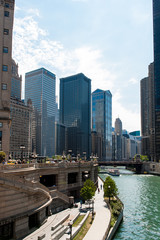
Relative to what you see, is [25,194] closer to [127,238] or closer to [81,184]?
[127,238]

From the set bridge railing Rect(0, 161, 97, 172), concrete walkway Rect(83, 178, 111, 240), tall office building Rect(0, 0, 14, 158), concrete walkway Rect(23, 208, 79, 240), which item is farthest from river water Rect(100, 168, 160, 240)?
tall office building Rect(0, 0, 14, 158)

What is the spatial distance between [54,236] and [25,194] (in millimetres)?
5650

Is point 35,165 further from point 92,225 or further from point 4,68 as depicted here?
point 4,68

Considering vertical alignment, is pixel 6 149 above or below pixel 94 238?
above

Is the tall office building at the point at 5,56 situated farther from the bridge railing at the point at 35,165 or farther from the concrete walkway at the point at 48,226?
the concrete walkway at the point at 48,226

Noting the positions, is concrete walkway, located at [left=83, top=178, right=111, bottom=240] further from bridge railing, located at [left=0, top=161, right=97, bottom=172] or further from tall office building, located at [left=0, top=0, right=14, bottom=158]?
tall office building, located at [left=0, top=0, right=14, bottom=158]

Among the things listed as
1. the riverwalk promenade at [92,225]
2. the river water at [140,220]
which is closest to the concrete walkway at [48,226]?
the riverwalk promenade at [92,225]

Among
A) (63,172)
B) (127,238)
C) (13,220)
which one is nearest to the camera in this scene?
(13,220)

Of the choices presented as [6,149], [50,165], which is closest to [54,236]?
[50,165]

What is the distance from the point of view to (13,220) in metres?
23.3

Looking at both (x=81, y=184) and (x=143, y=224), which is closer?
(x=143, y=224)

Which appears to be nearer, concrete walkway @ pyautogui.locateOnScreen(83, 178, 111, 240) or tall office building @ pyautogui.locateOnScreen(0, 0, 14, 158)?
concrete walkway @ pyautogui.locateOnScreen(83, 178, 111, 240)

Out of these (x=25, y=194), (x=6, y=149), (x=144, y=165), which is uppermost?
(x=6, y=149)

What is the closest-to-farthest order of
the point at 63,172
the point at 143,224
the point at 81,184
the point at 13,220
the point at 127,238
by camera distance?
the point at 13,220, the point at 127,238, the point at 143,224, the point at 63,172, the point at 81,184
